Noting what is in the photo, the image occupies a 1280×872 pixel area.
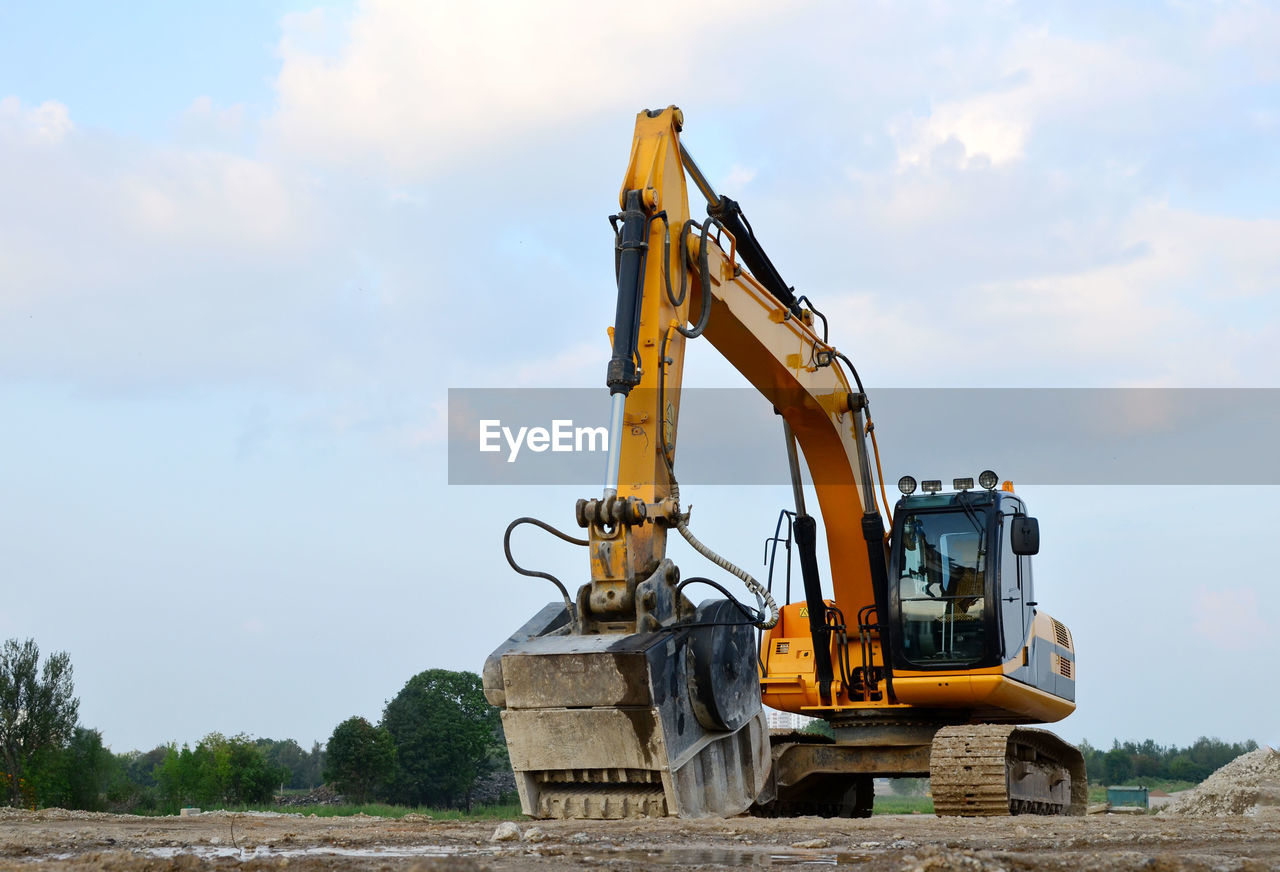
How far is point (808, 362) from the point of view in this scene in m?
10.4

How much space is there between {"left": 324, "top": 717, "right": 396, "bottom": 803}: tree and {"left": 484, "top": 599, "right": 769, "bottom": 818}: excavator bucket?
17.5m

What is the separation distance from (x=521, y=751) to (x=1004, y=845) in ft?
8.78

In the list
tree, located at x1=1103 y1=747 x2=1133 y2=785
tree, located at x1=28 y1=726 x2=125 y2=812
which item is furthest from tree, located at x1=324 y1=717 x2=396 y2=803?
tree, located at x1=1103 y1=747 x2=1133 y2=785

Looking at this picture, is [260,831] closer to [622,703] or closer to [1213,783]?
[622,703]

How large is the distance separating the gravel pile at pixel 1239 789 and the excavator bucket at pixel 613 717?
8.83 meters

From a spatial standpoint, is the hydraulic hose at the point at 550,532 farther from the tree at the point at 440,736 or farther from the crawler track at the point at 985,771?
the tree at the point at 440,736

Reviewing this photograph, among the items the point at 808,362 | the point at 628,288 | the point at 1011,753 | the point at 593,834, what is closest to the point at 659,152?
the point at 628,288

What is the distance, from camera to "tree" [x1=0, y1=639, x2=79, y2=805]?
96.2 ft

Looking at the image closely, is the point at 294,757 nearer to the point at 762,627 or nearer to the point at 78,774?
the point at 78,774

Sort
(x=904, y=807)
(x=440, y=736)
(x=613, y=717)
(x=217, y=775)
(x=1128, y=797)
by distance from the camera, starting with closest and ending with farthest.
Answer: (x=613, y=717), (x=1128, y=797), (x=440, y=736), (x=217, y=775), (x=904, y=807)

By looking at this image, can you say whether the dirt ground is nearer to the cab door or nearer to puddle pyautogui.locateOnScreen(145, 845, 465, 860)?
puddle pyautogui.locateOnScreen(145, 845, 465, 860)

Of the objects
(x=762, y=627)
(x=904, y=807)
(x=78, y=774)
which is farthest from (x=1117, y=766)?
(x=762, y=627)

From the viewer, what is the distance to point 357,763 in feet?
77.3

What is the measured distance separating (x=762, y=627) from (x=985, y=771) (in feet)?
8.91
